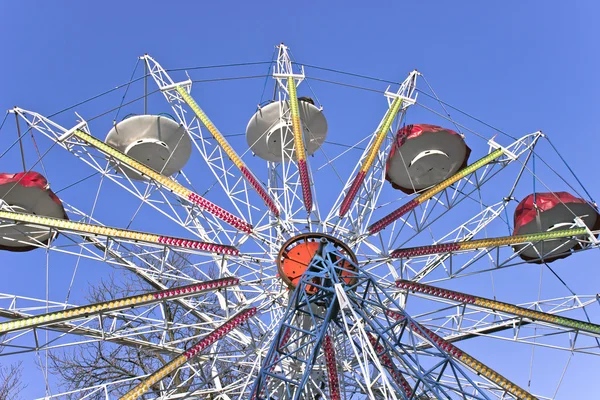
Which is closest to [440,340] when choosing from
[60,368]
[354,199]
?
[354,199]

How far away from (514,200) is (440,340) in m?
6.07

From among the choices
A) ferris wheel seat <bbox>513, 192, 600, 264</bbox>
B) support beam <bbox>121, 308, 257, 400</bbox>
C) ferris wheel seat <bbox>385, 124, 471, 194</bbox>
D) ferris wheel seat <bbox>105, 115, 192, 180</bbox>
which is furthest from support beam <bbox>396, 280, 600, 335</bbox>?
ferris wheel seat <bbox>105, 115, 192, 180</bbox>

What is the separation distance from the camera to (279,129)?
19422 millimetres

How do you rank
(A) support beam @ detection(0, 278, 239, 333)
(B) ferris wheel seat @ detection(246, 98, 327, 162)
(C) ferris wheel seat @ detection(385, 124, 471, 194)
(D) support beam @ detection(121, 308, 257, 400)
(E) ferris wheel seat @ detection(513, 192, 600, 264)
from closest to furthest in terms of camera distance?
(A) support beam @ detection(0, 278, 239, 333) < (D) support beam @ detection(121, 308, 257, 400) < (E) ferris wheel seat @ detection(513, 192, 600, 264) < (C) ferris wheel seat @ detection(385, 124, 471, 194) < (B) ferris wheel seat @ detection(246, 98, 327, 162)

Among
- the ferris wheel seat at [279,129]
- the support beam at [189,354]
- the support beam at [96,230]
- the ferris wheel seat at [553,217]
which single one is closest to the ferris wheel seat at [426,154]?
the ferris wheel seat at [553,217]

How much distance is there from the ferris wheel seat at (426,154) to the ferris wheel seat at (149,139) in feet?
22.3

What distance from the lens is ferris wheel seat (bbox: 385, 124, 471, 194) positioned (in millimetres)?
18922

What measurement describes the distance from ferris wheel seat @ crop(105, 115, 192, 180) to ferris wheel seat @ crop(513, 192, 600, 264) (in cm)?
1107

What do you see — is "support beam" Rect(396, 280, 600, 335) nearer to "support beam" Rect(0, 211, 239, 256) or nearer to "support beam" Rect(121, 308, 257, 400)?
"support beam" Rect(121, 308, 257, 400)

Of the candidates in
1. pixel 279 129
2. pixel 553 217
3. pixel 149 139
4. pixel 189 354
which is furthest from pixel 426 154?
pixel 189 354

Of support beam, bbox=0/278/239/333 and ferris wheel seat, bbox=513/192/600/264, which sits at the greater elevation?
ferris wheel seat, bbox=513/192/600/264

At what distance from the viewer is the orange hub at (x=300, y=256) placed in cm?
1516

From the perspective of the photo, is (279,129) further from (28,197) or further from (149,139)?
(28,197)

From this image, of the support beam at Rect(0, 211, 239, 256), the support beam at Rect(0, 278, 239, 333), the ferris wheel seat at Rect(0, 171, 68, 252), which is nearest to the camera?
the support beam at Rect(0, 278, 239, 333)
